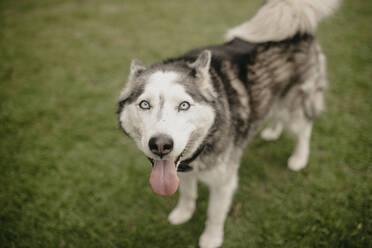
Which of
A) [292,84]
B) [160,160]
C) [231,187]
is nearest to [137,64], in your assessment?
[160,160]

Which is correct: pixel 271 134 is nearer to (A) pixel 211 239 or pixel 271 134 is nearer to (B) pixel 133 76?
(A) pixel 211 239

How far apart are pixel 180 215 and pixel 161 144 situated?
1.67 m

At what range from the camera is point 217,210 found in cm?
247

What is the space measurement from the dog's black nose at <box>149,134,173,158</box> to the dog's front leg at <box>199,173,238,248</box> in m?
0.99

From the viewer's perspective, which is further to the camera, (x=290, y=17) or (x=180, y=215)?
(x=180, y=215)

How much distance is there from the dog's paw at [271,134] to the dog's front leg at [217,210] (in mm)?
1622

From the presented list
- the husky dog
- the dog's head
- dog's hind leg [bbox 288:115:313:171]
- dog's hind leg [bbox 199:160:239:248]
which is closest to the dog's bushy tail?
the husky dog

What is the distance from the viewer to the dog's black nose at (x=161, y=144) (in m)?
1.57

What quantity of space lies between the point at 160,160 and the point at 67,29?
6847mm

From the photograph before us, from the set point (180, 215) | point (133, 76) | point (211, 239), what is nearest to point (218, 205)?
point (211, 239)

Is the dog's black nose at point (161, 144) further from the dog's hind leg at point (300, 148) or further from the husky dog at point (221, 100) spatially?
the dog's hind leg at point (300, 148)

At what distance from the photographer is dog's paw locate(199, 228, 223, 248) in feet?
8.61

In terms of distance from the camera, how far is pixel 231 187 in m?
2.43

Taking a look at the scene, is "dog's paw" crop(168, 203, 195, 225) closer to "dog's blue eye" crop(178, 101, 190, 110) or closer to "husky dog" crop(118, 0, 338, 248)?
"husky dog" crop(118, 0, 338, 248)
